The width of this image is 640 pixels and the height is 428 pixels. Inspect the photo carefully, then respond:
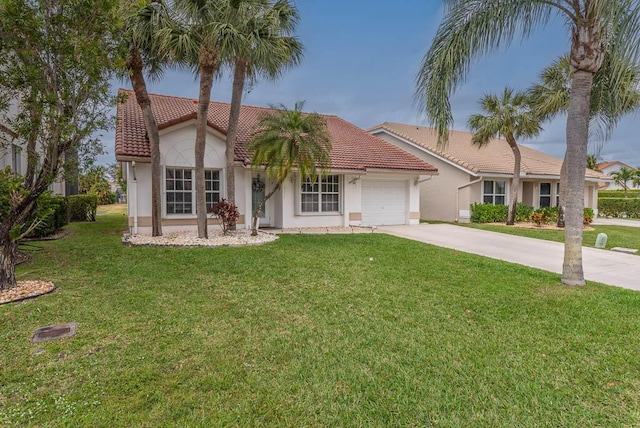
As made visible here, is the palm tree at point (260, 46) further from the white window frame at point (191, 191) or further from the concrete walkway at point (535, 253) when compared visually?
the concrete walkway at point (535, 253)

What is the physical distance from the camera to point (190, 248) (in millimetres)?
10328

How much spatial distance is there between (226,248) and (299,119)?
4853 millimetres

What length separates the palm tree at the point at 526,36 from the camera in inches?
265

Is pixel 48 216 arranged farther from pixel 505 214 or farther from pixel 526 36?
pixel 505 214

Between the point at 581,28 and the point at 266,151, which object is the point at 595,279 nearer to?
the point at 581,28

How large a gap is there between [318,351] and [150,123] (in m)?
10.1

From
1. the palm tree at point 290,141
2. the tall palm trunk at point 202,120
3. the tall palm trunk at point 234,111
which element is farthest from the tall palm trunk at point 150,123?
the palm tree at point 290,141

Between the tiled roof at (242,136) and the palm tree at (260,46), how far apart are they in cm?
184

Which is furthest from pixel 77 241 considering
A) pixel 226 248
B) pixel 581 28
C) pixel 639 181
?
pixel 639 181

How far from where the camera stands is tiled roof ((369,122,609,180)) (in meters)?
21.1

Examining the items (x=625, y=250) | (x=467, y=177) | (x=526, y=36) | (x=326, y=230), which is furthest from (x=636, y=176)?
(x=526, y=36)

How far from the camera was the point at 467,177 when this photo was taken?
20625 millimetres

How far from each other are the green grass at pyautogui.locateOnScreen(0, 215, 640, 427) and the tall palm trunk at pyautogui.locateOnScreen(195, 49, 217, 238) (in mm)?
4116

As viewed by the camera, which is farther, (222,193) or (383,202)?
(383,202)
